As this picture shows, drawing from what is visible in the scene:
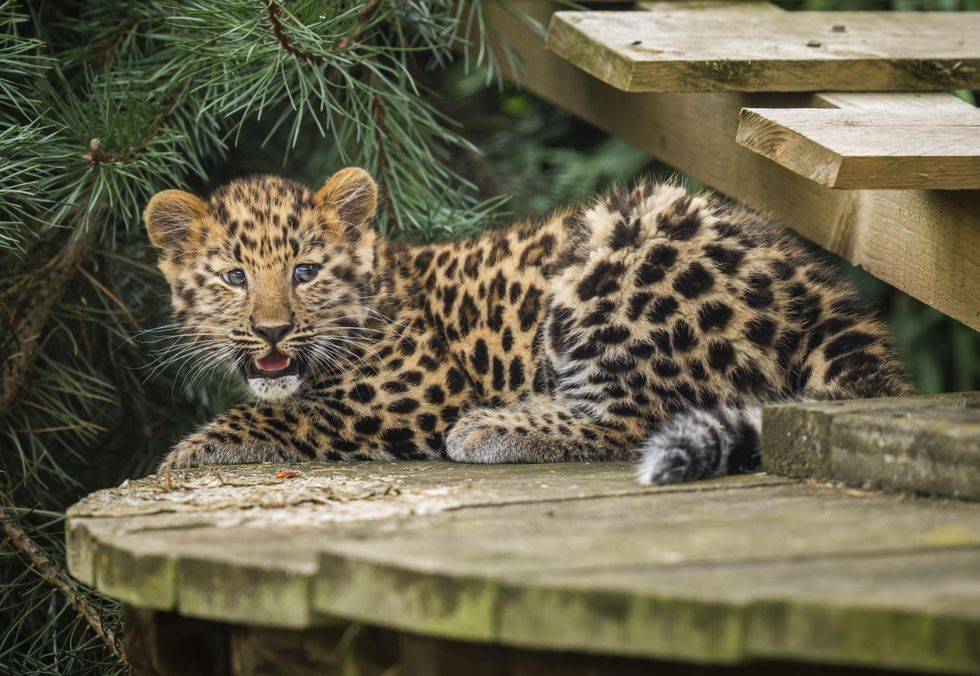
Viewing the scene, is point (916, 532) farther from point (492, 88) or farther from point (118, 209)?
point (492, 88)

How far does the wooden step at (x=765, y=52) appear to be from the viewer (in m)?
4.62

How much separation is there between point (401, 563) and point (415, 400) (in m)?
2.34

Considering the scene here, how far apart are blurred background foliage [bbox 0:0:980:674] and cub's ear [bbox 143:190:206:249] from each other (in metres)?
0.14

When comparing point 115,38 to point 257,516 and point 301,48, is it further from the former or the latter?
point 257,516

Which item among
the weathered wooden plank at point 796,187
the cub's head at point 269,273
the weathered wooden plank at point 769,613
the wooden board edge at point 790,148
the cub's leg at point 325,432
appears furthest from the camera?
the cub's head at point 269,273

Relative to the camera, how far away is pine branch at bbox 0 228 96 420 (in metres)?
5.07

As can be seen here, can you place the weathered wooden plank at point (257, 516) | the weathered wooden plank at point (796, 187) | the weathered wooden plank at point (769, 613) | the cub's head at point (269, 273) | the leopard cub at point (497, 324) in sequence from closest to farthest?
the weathered wooden plank at point (769, 613) → the weathered wooden plank at point (257, 516) → the weathered wooden plank at point (796, 187) → the leopard cub at point (497, 324) → the cub's head at point (269, 273)

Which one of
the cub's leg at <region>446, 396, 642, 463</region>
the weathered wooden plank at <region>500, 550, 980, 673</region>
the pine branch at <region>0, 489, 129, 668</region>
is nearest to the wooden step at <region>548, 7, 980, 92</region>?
the cub's leg at <region>446, 396, 642, 463</region>

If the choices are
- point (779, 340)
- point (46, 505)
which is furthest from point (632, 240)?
point (46, 505)

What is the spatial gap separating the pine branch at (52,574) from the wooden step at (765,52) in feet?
8.08

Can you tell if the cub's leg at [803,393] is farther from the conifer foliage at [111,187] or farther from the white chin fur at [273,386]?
the conifer foliage at [111,187]

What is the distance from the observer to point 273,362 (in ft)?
15.1

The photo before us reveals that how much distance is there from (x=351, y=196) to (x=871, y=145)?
1.98 metres

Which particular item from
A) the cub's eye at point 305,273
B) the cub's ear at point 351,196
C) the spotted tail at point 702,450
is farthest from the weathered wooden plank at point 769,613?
Result: the cub's ear at point 351,196
